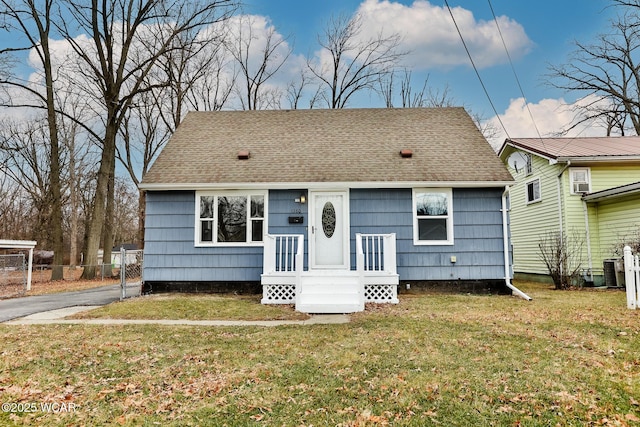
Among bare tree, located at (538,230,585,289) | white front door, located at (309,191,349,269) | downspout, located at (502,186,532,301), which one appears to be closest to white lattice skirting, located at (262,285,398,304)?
white front door, located at (309,191,349,269)

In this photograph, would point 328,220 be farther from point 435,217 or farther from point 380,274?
point 435,217

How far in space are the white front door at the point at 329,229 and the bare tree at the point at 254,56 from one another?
14.7m

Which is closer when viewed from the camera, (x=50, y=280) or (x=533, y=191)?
(x=533, y=191)

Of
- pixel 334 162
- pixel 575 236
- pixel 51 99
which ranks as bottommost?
pixel 575 236

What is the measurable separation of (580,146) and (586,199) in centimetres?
326

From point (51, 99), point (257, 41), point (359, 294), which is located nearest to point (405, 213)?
point (359, 294)

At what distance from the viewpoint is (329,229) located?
9.79 meters

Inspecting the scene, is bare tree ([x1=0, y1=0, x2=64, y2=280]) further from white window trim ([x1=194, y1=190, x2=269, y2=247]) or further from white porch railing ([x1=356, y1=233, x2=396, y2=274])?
white porch railing ([x1=356, y1=233, x2=396, y2=274])

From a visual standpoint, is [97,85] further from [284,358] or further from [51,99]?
[284,358]

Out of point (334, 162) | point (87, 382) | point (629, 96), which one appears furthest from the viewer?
point (629, 96)

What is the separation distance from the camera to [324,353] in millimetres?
4703

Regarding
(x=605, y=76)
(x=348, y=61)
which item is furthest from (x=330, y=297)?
(x=605, y=76)

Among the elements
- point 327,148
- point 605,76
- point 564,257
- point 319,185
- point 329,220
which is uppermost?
point 605,76

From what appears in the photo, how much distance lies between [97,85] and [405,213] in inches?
619
